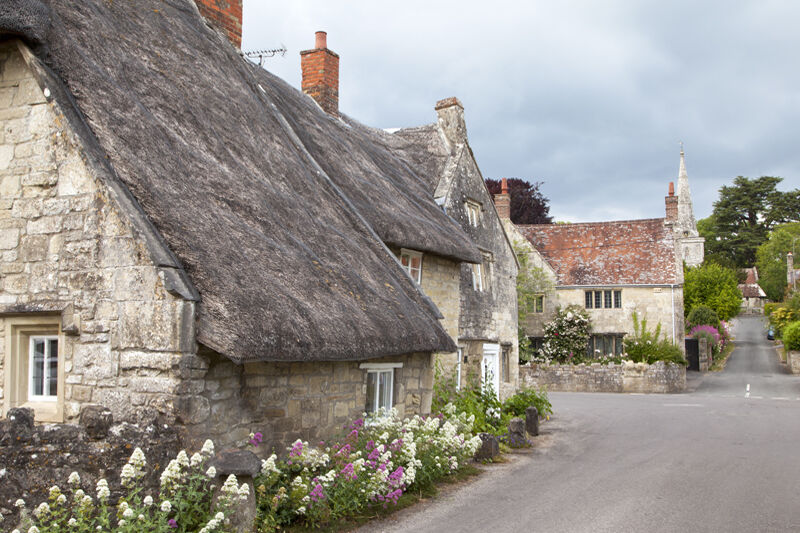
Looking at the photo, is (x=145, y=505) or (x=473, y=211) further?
(x=473, y=211)

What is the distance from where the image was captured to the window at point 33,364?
21.9 feet

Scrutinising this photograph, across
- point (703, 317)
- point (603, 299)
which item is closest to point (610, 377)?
point (603, 299)

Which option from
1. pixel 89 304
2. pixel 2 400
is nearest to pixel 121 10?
pixel 89 304

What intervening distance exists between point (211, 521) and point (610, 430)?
11986mm

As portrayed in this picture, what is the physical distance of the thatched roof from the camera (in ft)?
21.1

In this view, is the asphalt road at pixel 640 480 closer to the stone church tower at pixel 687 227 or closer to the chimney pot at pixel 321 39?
the chimney pot at pixel 321 39

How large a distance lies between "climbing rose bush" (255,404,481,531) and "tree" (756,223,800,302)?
2763 inches

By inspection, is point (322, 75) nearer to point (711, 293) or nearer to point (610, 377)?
point (610, 377)

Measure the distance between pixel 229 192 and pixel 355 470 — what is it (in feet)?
10.9

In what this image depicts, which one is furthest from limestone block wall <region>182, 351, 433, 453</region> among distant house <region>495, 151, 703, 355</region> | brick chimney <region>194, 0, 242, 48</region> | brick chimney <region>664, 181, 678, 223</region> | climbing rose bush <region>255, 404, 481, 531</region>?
brick chimney <region>664, 181, 678, 223</region>

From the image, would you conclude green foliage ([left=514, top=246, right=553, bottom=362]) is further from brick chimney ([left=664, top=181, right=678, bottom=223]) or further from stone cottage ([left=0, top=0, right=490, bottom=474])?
stone cottage ([left=0, top=0, right=490, bottom=474])

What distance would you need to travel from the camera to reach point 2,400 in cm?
670

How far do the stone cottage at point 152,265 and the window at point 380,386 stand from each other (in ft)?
1.29

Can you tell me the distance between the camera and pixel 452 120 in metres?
18.4
